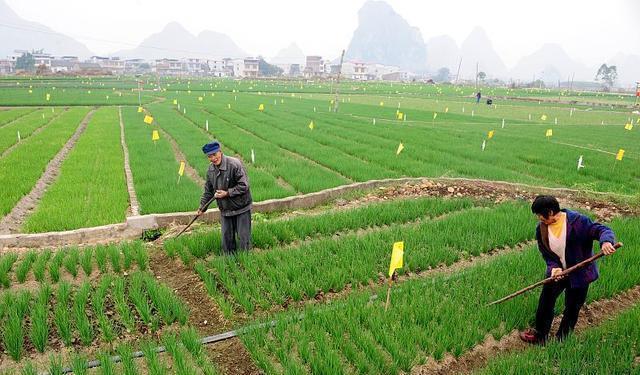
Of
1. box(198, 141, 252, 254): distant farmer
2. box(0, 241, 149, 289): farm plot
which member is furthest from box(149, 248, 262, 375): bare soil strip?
box(198, 141, 252, 254): distant farmer

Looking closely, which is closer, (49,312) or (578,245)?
(578,245)

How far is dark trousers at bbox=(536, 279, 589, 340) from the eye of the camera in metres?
3.65

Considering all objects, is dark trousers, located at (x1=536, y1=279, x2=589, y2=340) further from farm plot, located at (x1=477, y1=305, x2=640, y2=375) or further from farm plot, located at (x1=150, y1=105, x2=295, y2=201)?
farm plot, located at (x1=150, y1=105, x2=295, y2=201)

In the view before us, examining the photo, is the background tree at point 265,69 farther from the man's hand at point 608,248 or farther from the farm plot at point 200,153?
the man's hand at point 608,248

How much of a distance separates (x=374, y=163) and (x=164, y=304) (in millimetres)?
8309

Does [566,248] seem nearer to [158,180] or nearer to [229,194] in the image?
[229,194]

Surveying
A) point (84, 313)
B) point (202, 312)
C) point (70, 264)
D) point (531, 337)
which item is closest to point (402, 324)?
point (531, 337)

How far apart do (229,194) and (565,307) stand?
3513 millimetres

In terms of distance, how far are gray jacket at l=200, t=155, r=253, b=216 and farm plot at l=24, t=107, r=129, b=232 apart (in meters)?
2.76

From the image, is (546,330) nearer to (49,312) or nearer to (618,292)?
(618,292)

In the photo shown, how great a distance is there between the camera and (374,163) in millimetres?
11875

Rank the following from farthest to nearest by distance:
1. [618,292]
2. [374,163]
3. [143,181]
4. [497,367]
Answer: [374,163] < [143,181] < [618,292] < [497,367]

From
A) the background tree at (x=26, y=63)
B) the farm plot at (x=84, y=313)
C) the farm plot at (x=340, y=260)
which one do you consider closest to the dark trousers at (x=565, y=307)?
the farm plot at (x=340, y=260)

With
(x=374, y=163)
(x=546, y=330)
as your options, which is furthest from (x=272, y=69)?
(x=546, y=330)
